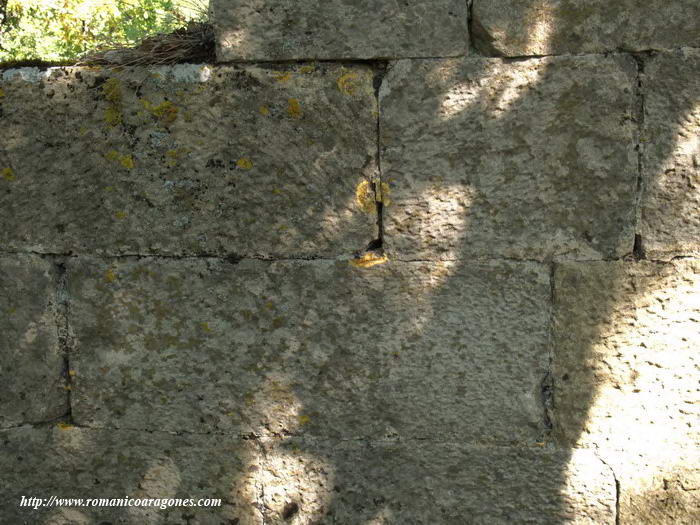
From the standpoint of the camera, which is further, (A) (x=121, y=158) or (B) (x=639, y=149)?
(A) (x=121, y=158)

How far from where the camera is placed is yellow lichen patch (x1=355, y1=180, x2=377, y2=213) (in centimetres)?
197

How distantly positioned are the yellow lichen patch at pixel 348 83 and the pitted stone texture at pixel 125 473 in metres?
1.17

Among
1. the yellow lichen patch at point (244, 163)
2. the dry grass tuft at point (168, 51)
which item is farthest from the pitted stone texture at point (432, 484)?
the dry grass tuft at point (168, 51)

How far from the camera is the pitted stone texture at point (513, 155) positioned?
1.84 metres

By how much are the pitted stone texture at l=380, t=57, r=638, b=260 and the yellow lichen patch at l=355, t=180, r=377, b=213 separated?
6 cm

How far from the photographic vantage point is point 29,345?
7.14ft

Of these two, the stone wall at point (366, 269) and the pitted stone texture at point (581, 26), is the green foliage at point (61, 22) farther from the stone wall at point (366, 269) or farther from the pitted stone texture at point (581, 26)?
the pitted stone texture at point (581, 26)

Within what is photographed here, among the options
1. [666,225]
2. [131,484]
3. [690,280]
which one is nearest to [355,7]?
[666,225]

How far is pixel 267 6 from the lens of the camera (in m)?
1.90

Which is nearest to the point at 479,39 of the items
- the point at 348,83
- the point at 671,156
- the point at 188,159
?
the point at 348,83

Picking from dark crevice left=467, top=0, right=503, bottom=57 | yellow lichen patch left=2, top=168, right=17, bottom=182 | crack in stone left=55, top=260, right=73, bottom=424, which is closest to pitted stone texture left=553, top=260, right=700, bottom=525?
dark crevice left=467, top=0, right=503, bottom=57

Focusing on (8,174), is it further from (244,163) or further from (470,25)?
(470,25)

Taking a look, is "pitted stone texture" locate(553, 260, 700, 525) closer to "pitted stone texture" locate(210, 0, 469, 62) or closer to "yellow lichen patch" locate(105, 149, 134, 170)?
"pitted stone texture" locate(210, 0, 469, 62)

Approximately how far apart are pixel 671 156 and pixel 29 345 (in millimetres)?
2084
